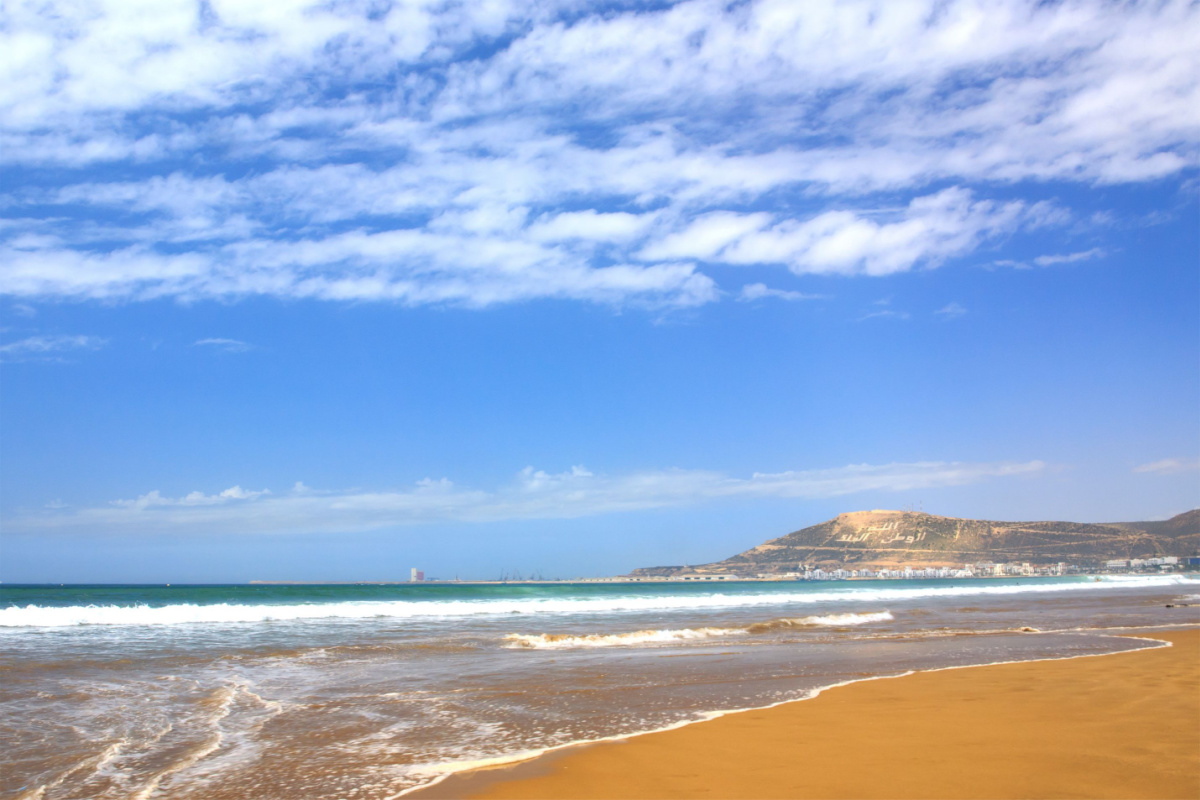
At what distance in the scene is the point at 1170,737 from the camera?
6289 millimetres

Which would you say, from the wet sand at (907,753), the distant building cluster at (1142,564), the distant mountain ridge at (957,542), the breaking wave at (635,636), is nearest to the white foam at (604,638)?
the breaking wave at (635,636)

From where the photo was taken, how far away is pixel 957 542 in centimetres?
14662

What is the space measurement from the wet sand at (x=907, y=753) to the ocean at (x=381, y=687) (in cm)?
64

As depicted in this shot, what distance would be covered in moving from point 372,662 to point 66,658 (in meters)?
5.79

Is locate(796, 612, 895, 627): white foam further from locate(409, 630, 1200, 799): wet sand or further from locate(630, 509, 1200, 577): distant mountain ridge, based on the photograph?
locate(630, 509, 1200, 577): distant mountain ridge

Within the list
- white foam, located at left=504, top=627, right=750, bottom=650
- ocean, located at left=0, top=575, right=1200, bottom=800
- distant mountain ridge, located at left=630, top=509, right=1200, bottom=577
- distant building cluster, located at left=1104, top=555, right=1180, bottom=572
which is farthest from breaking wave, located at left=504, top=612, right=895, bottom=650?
→ distant building cluster, located at left=1104, top=555, right=1180, bottom=572

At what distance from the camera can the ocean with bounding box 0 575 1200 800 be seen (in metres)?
5.99

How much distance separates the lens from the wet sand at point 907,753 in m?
5.08

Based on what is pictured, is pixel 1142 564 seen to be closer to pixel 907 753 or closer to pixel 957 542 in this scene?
pixel 957 542

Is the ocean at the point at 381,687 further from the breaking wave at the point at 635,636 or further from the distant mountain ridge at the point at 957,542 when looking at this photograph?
the distant mountain ridge at the point at 957,542

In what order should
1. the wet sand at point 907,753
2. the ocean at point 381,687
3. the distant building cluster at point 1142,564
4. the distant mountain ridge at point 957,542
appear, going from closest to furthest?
1. the wet sand at point 907,753
2. the ocean at point 381,687
3. the distant building cluster at point 1142,564
4. the distant mountain ridge at point 957,542

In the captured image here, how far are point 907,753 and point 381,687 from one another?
6989 millimetres

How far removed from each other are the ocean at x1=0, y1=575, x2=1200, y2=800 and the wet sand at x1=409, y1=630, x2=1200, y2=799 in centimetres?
64

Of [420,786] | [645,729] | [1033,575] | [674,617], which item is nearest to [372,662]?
[645,729]
